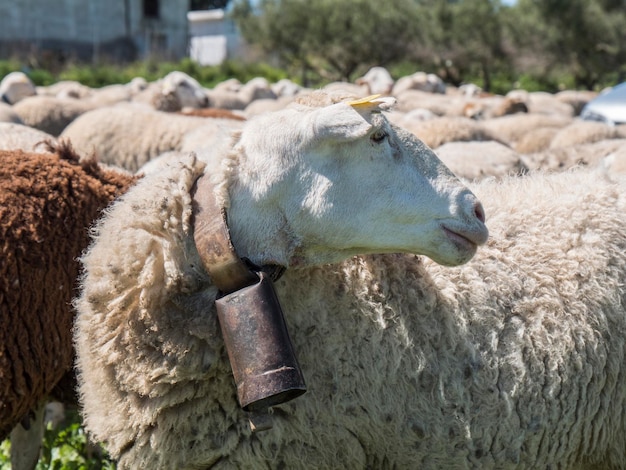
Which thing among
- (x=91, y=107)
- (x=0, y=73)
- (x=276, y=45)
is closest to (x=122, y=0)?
(x=276, y=45)

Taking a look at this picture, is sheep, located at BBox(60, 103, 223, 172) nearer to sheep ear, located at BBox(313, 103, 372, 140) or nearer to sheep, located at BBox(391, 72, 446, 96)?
sheep ear, located at BBox(313, 103, 372, 140)

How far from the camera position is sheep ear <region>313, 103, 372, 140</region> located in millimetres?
2387

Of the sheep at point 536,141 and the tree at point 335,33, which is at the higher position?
the sheep at point 536,141

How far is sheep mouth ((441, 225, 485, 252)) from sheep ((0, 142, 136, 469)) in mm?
1644

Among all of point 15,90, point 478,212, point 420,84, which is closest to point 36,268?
point 478,212

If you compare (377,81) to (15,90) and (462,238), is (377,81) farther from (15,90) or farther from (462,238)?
(462,238)

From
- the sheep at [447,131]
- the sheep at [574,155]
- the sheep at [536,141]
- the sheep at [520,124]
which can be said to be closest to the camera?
the sheep at [574,155]

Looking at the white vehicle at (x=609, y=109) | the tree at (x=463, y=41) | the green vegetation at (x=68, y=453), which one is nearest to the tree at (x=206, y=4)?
the tree at (x=463, y=41)

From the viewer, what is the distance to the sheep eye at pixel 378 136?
2441 mm

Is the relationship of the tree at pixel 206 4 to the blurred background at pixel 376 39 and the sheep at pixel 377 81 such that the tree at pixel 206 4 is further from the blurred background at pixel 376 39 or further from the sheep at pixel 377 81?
the sheep at pixel 377 81

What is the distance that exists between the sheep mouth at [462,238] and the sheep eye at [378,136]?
327 mm

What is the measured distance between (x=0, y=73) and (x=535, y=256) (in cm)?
2686

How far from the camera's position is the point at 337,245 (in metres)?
2.47

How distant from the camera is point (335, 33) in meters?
40.1
